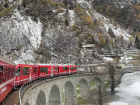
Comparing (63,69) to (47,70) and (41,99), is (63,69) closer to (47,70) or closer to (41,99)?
(47,70)

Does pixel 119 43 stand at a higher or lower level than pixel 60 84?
higher

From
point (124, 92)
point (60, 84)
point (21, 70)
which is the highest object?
point (21, 70)

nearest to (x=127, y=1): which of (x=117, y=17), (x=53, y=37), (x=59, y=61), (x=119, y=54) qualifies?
(x=117, y=17)

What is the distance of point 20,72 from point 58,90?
9772mm

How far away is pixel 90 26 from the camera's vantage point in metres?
106

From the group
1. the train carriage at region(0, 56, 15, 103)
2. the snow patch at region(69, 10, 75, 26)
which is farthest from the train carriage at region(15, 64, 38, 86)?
the snow patch at region(69, 10, 75, 26)

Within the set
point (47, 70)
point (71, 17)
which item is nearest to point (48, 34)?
point (71, 17)

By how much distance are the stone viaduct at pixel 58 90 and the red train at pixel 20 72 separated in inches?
69.7

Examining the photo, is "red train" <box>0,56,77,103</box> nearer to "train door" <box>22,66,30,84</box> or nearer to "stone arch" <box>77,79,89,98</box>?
"train door" <box>22,66,30,84</box>

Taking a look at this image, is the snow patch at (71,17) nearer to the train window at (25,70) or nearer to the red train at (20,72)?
the red train at (20,72)

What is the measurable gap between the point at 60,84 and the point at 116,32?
10411 centimetres

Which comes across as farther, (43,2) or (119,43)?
(43,2)

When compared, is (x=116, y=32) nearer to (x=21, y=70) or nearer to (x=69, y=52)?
(x=69, y=52)

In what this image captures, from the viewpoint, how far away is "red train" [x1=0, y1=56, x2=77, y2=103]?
29.5 ft
